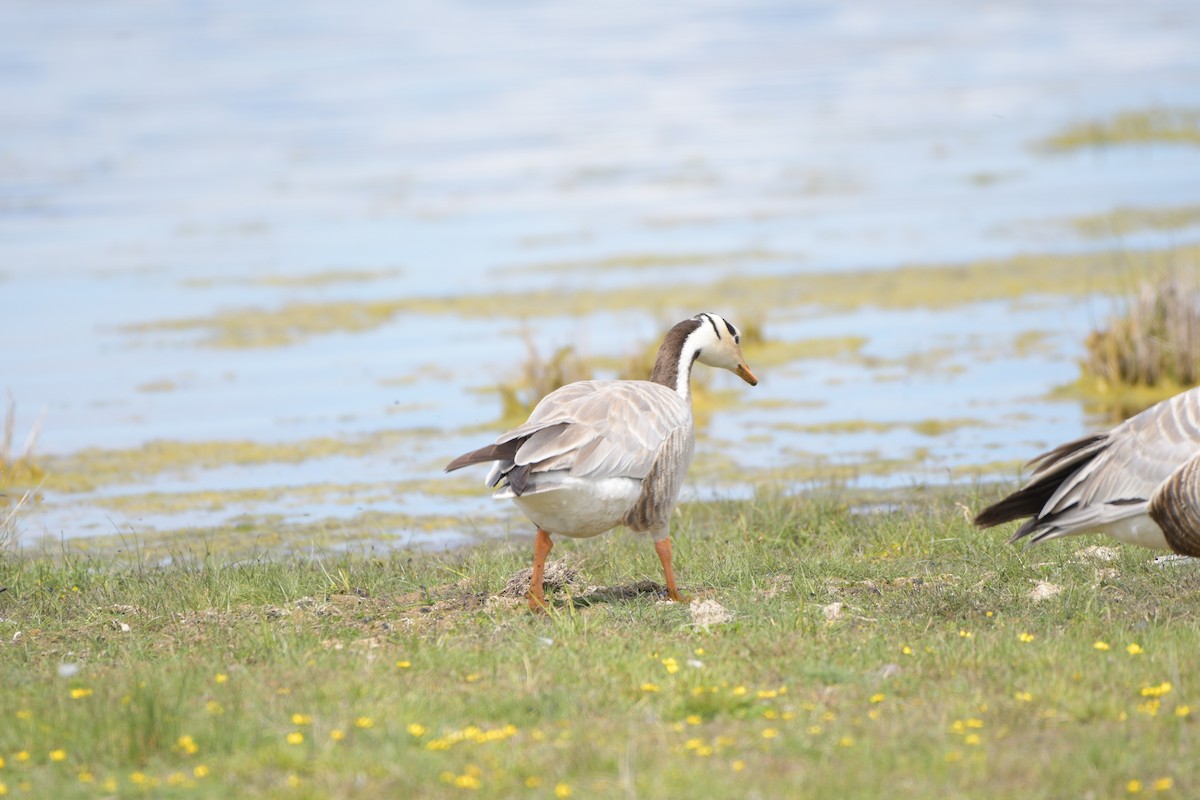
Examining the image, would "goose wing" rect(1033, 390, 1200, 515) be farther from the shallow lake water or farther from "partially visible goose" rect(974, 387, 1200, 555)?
the shallow lake water

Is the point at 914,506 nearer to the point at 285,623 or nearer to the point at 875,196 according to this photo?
the point at 285,623

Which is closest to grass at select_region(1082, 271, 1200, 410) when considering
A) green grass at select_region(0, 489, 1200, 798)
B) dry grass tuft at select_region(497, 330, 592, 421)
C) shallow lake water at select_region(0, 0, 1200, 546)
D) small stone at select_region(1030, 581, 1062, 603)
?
shallow lake water at select_region(0, 0, 1200, 546)

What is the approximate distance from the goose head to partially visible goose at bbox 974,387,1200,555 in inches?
83.8

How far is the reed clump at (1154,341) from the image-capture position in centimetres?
1411

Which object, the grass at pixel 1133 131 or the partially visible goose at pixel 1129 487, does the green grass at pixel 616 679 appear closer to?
the partially visible goose at pixel 1129 487

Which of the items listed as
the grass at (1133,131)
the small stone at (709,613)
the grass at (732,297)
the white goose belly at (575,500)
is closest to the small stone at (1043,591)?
the small stone at (709,613)

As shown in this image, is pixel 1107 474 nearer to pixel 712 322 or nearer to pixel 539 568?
pixel 712 322

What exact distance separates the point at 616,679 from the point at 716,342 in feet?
10.6

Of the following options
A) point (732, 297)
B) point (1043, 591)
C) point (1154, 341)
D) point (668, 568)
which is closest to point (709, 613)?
point (668, 568)

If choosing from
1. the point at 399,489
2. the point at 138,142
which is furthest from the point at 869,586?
the point at 138,142

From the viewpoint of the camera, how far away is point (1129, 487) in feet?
23.5

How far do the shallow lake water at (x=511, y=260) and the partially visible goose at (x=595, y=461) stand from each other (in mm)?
3406

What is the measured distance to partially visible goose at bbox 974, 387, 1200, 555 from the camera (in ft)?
23.1

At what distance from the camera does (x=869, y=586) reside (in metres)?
8.09
